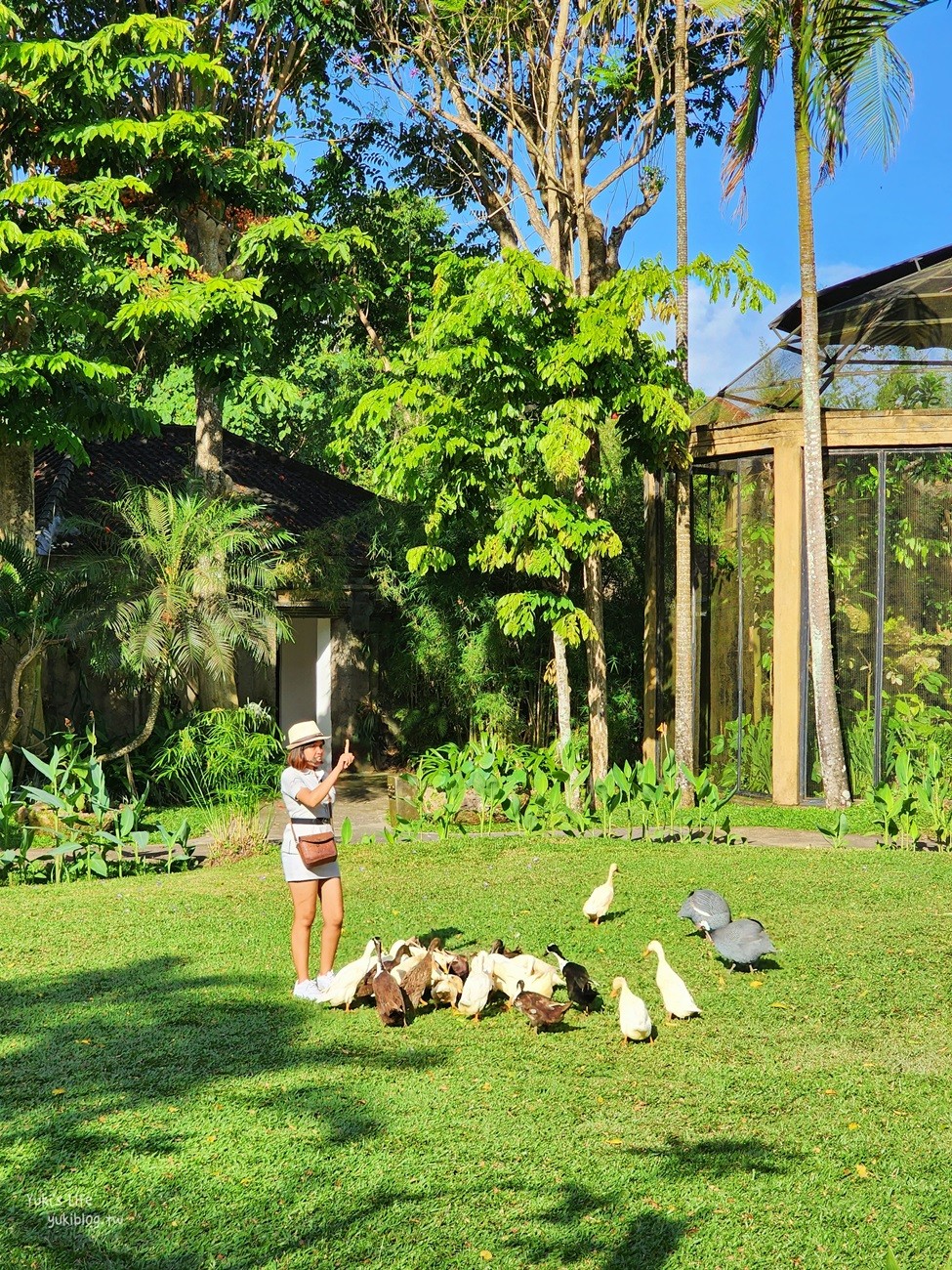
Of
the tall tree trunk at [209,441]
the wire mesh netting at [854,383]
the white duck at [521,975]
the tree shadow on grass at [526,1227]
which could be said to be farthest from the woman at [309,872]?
the tall tree trunk at [209,441]

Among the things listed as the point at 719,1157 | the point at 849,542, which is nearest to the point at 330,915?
the point at 719,1157

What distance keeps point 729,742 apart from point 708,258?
539cm

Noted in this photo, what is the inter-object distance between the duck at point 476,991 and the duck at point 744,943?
1409mm

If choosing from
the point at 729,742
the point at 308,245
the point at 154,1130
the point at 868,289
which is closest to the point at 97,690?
the point at 308,245

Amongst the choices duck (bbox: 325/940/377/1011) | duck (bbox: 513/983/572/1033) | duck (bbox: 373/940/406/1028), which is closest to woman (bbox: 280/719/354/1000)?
duck (bbox: 325/940/377/1011)

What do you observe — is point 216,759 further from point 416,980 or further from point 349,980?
point 416,980

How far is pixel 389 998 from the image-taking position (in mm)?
5465

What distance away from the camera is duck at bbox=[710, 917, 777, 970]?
20.6 ft

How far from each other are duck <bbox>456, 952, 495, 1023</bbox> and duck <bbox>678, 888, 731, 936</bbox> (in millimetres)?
1663

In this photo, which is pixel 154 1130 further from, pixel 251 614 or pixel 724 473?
pixel 724 473

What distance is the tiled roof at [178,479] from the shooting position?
1625 centimetres

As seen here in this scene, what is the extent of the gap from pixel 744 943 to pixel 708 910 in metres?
0.56

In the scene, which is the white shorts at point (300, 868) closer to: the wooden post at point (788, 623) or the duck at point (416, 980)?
the duck at point (416, 980)

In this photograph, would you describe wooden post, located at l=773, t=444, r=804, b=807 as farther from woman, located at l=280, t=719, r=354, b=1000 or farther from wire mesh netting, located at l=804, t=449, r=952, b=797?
woman, located at l=280, t=719, r=354, b=1000
